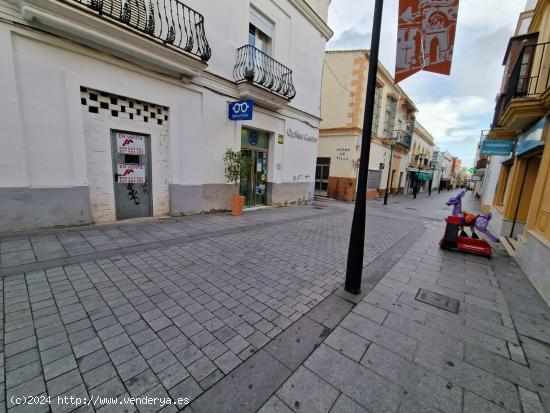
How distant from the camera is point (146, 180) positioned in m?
6.11

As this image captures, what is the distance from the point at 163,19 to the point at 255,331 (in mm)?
7246

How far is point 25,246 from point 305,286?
465 cm

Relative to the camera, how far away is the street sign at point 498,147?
24.8 feet

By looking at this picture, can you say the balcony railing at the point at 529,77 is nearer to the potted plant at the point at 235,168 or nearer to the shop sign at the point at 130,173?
the potted plant at the point at 235,168

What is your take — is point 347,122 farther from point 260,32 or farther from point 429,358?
point 429,358

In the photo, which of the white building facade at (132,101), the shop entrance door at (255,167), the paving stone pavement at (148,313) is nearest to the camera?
the paving stone pavement at (148,313)

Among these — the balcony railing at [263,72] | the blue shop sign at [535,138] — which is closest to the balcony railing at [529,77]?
the blue shop sign at [535,138]

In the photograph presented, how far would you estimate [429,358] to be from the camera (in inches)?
83.8

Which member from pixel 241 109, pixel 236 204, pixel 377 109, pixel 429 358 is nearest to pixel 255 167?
pixel 236 204

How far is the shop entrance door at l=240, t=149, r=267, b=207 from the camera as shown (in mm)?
8930

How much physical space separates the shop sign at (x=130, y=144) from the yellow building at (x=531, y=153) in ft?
27.6

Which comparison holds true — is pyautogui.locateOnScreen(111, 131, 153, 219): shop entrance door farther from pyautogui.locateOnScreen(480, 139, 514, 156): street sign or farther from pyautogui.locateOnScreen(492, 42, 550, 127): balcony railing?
pyautogui.locateOnScreen(480, 139, 514, 156): street sign

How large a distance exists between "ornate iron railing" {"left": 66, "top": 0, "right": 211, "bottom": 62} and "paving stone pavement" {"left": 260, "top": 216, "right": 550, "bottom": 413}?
677cm

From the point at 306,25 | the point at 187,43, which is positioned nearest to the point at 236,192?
the point at 187,43
